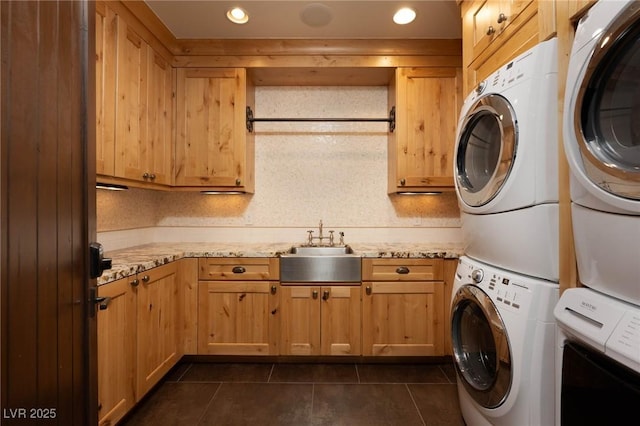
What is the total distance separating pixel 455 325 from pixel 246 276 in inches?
55.3

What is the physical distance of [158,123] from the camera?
2.24 m

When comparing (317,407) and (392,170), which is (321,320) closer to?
(317,407)

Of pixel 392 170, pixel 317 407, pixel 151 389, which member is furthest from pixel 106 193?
pixel 392 170

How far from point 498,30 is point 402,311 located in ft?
5.82

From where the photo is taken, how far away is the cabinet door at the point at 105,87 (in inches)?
63.8

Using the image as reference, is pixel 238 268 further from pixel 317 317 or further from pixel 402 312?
pixel 402 312

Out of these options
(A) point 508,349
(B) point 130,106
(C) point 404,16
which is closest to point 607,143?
(A) point 508,349

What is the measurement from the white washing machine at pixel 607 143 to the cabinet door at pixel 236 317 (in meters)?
1.78

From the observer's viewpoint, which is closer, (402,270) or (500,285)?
(500,285)

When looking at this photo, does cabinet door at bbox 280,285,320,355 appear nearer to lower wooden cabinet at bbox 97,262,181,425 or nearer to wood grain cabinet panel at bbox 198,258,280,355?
wood grain cabinet panel at bbox 198,258,280,355

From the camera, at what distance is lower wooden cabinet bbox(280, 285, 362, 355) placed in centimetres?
212

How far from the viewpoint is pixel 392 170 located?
100 inches

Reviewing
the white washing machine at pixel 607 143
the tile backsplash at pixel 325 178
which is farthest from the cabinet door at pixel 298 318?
the white washing machine at pixel 607 143

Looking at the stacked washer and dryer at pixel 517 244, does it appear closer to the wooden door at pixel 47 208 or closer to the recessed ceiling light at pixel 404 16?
the recessed ceiling light at pixel 404 16
